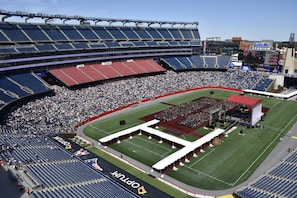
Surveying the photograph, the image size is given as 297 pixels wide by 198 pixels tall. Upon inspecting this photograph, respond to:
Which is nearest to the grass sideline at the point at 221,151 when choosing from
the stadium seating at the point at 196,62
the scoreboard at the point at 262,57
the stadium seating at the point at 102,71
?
the stadium seating at the point at 102,71

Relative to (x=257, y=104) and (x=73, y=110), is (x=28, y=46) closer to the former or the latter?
(x=73, y=110)

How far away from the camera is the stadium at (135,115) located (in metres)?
26.3

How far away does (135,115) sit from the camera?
52.6 m

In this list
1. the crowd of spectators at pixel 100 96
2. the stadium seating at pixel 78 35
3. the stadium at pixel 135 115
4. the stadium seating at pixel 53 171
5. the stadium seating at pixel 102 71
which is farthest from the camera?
the stadium seating at pixel 102 71

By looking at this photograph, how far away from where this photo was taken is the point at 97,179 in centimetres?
2430

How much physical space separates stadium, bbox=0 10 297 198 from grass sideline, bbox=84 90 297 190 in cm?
17

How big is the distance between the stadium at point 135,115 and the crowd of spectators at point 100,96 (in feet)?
1.05

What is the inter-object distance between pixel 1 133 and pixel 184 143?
24981mm

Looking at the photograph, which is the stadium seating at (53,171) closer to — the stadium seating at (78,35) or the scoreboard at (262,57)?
the stadium seating at (78,35)

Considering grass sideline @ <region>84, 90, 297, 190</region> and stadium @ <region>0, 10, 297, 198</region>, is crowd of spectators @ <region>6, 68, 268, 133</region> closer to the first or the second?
stadium @ <region>0, 10, 297, 198</region>

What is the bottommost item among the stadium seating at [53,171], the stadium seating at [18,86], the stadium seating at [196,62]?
the stadium seating at [53,171]

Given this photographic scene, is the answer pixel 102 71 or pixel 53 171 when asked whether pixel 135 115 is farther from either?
pixel 53 171

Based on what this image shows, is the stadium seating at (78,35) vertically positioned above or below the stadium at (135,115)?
above

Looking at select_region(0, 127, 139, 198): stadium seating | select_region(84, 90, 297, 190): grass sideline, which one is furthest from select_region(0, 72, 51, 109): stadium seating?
select_region(84, 90, 297, 190): grass sideline
